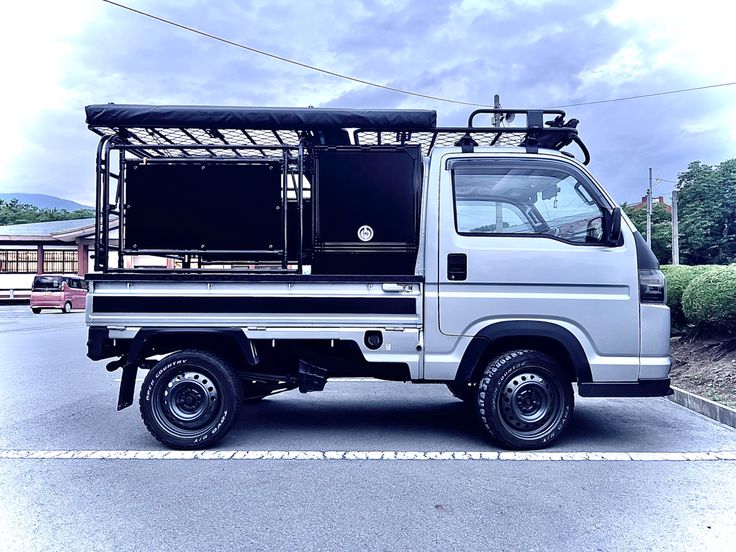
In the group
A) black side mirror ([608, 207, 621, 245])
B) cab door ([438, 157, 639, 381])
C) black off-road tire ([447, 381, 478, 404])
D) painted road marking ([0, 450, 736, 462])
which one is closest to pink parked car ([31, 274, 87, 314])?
painted road marking ([0, 450, 736, 462])

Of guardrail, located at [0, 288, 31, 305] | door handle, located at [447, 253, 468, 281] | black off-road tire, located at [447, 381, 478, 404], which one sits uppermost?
door handle, located at [447, 253, 468, 281]

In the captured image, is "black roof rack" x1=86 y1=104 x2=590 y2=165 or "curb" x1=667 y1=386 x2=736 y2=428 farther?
"curb" x1=667 y1=386 x2=736 y2=428

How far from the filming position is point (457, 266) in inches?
183

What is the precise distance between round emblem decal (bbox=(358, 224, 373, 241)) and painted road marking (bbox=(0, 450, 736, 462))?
1.78 meters

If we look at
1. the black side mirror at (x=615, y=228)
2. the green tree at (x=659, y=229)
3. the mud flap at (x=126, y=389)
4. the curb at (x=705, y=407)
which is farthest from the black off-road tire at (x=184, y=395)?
the green tree at (x=659, y=229)

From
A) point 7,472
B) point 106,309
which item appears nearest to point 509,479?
point 106,309

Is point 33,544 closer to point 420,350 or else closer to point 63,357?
point 420,350

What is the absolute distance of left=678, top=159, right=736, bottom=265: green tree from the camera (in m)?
51.4

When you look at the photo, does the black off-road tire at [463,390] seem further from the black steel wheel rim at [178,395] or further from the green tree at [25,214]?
the green tree at [25,214]

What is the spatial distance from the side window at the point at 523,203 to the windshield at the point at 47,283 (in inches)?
1021

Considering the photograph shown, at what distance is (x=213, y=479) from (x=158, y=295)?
155cm

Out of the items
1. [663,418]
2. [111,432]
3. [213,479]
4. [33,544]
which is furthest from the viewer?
[663,418]

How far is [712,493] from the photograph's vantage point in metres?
3.86

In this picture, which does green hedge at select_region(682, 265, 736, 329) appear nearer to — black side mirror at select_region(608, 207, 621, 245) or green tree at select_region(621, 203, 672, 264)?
black side mirror at select_region(608, 207, 621, 245)
